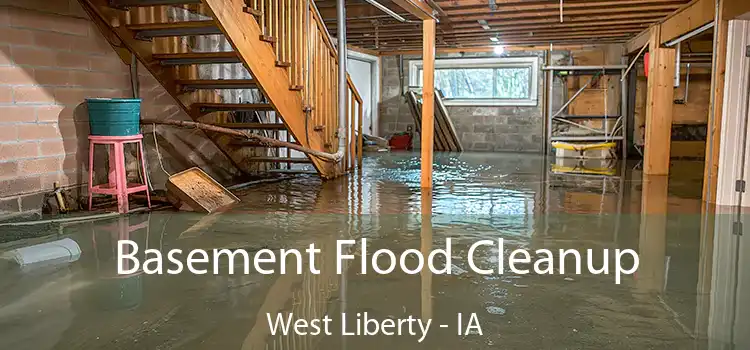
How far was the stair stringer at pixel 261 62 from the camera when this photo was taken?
4.42 metres

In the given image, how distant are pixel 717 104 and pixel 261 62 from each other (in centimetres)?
413

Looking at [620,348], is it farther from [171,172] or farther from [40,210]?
[171,172]

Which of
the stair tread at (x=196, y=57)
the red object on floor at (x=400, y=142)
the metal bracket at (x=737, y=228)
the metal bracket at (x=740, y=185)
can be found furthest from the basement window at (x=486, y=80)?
the stair tread at (x=196, y=57)

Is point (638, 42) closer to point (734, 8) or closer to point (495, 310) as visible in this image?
point (734, 8)

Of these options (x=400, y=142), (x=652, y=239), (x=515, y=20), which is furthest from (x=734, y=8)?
(x=400, y=142)

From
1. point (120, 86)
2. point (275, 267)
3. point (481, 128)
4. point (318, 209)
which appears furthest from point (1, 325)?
point (481, 128)

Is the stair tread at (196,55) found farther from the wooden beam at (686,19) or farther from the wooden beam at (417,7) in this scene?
the wooden beam at (686,19)

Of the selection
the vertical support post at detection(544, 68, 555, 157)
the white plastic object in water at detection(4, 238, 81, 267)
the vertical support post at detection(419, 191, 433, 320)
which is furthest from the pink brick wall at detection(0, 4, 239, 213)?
the vertical support post at detection(544, 68, 555, 157)

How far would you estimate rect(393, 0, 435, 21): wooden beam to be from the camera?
5.34 meters

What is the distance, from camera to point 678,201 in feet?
17.7

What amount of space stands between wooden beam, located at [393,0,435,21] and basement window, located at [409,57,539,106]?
5754 mm

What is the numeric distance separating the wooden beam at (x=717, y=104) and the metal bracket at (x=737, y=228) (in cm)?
94

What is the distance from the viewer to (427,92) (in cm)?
621

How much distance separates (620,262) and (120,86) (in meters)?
4.54
